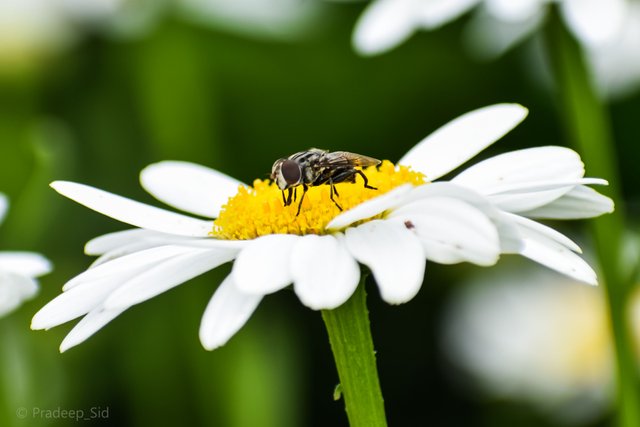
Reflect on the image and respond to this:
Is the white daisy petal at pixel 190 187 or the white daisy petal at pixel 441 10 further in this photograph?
the white daisy petal at pixel 441 10

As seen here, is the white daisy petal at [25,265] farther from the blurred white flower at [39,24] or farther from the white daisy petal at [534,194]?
the blurred white flower at [39,24]

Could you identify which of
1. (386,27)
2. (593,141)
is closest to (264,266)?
(593,141)

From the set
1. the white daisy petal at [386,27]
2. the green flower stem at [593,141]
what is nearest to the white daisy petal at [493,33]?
the white daisy petal at [386,27]

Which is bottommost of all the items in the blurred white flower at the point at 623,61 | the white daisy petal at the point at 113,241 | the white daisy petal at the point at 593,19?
the white daisy petal at the point at 113,241

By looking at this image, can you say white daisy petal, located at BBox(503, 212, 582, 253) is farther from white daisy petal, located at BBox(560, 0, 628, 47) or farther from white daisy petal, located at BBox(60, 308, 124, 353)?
white daisy petal, located at BBox(560, 0, 628, 47)

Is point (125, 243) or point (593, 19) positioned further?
point (593, 19)

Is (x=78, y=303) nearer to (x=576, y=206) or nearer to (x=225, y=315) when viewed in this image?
(x=225, y=315)

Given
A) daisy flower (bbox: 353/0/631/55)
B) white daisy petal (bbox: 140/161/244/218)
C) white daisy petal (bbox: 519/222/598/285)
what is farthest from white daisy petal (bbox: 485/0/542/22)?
white daisy petal (bbox: 519/222/598/285)

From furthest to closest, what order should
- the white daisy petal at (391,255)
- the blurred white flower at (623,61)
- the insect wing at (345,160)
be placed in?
the blurred white flower at (623,61) < the insect wing at (345,160) < the white daisy petal at (391,255)
